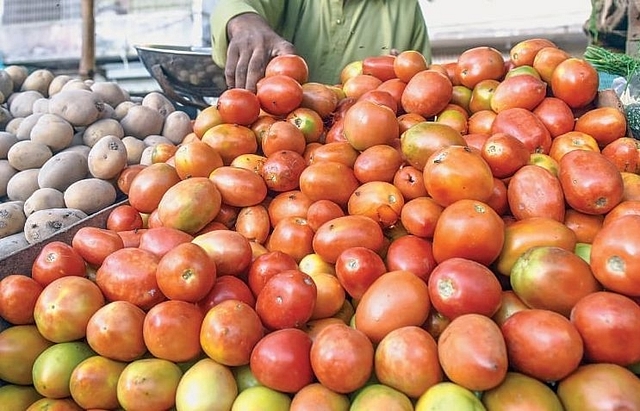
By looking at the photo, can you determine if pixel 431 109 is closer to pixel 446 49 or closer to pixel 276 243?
pixel 276 243

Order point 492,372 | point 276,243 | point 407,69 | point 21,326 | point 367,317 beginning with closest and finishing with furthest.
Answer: point 492,372 < point 367,317 < point 21,326 < point 276,243 < point 407,69

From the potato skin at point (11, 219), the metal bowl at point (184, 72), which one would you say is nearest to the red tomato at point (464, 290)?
the potato skin at point (11, 219)

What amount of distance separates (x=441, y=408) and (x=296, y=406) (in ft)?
1.04

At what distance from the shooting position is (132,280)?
1474 millimetres

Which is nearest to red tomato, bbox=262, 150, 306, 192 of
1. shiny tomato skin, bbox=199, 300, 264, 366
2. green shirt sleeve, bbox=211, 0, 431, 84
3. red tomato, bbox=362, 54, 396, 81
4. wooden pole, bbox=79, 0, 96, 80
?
shiny tomato skin, bbox=199, 300, 264, 366

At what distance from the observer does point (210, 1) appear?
9.27 m

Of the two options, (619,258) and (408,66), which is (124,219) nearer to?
(408,66)

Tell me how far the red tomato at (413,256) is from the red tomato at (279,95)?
785 mm

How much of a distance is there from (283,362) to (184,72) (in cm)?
290

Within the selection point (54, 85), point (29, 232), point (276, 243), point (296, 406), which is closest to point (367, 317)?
point (296, 406)

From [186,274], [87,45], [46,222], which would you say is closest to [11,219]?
[46,222]

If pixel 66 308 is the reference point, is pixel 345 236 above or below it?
above

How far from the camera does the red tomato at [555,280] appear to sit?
1267 millimetres

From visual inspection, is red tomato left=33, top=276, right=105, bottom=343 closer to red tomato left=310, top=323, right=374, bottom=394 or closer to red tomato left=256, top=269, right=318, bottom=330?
red tomato left=256, top=269, right=318, bottom=330
